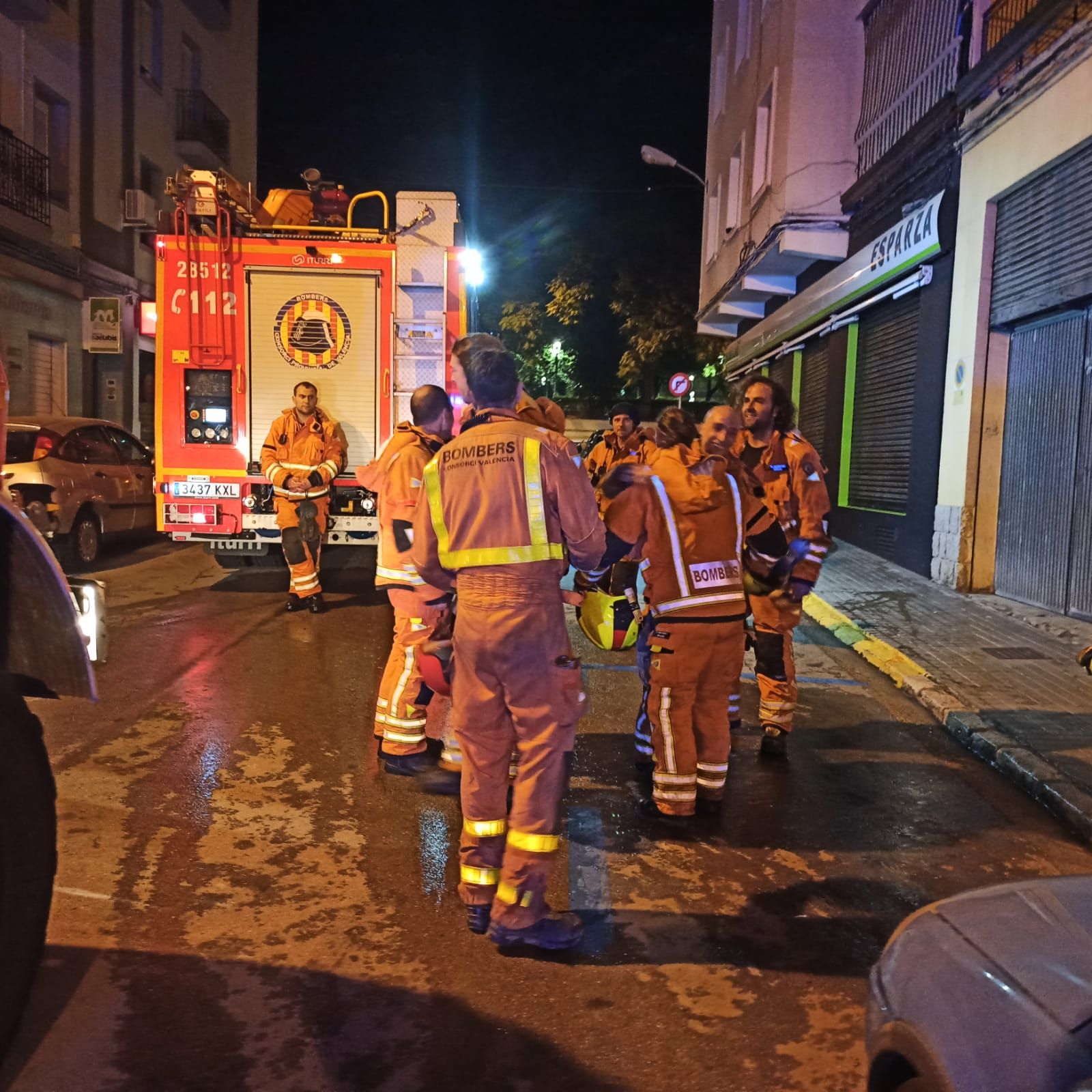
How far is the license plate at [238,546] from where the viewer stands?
9.38 m

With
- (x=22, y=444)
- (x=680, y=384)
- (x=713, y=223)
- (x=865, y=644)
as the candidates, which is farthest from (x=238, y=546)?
(x=713, y=223)

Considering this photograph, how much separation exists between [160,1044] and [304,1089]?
1.54ft

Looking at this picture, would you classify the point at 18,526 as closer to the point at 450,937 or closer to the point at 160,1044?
the point at 160,1044

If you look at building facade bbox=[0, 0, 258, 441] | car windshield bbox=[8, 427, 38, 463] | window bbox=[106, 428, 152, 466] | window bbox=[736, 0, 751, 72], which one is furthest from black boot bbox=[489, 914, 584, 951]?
window bbox=[736, 0, 751, 72]

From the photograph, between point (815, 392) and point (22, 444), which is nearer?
point (22, 444)

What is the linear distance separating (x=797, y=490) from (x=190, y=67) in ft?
88.0

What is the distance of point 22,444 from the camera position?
35.5 ft

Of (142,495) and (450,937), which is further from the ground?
(142,495)

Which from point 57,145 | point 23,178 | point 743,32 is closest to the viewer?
point 23,178

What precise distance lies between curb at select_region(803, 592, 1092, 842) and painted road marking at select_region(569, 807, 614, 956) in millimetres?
2201

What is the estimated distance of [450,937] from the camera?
3.35 metres

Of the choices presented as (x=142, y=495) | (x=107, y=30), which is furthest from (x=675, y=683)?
(x=107, y=30)

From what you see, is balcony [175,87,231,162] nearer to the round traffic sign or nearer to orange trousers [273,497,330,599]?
the round traffic sign

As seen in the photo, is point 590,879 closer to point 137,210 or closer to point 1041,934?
point 1041,934
